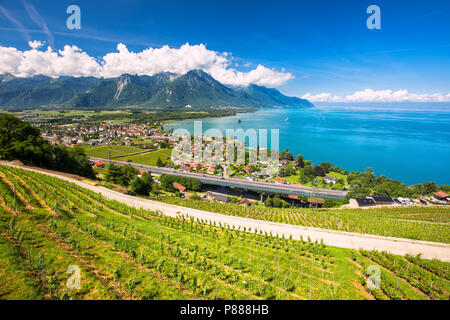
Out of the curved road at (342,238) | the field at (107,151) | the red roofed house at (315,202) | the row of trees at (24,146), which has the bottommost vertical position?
the red roofed house at (315,202)

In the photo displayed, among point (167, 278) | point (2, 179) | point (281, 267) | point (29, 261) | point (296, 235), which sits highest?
point (2, 179)

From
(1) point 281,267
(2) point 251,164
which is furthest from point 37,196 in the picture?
(2) point 251,164

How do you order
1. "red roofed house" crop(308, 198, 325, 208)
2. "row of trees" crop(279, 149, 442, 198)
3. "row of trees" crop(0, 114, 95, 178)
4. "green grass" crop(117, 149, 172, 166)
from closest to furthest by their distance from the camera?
"row of trees" crop(0, 114, 95, 178), "red roofed house" crop(308, 198, 325, 208), "row of trees" crop(279, 149, 442, 198), "green grass" crop(117, 149, 172, 166)

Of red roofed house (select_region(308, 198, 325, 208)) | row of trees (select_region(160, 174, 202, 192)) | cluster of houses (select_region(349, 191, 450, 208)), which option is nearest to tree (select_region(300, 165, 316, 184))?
red roofed house (select_region(308, 198, 325, 208))

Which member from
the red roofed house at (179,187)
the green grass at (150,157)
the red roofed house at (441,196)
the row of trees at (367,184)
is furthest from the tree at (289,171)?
the green grass at (150,157)

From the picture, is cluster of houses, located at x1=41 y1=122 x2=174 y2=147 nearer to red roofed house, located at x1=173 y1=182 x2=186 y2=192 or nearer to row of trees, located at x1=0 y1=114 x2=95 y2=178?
red roofed house, located at x1=173 y1=182 x2=186 y2=192

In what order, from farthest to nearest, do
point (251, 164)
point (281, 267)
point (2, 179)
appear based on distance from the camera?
point (251, 164)
point (2, 179)
point (281, 267)

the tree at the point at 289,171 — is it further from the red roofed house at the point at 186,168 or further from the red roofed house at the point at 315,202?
the red roofed house at the point at 186,168

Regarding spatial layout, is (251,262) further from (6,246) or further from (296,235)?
(6,246)

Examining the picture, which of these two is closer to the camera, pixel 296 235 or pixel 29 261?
pixel 29 261
